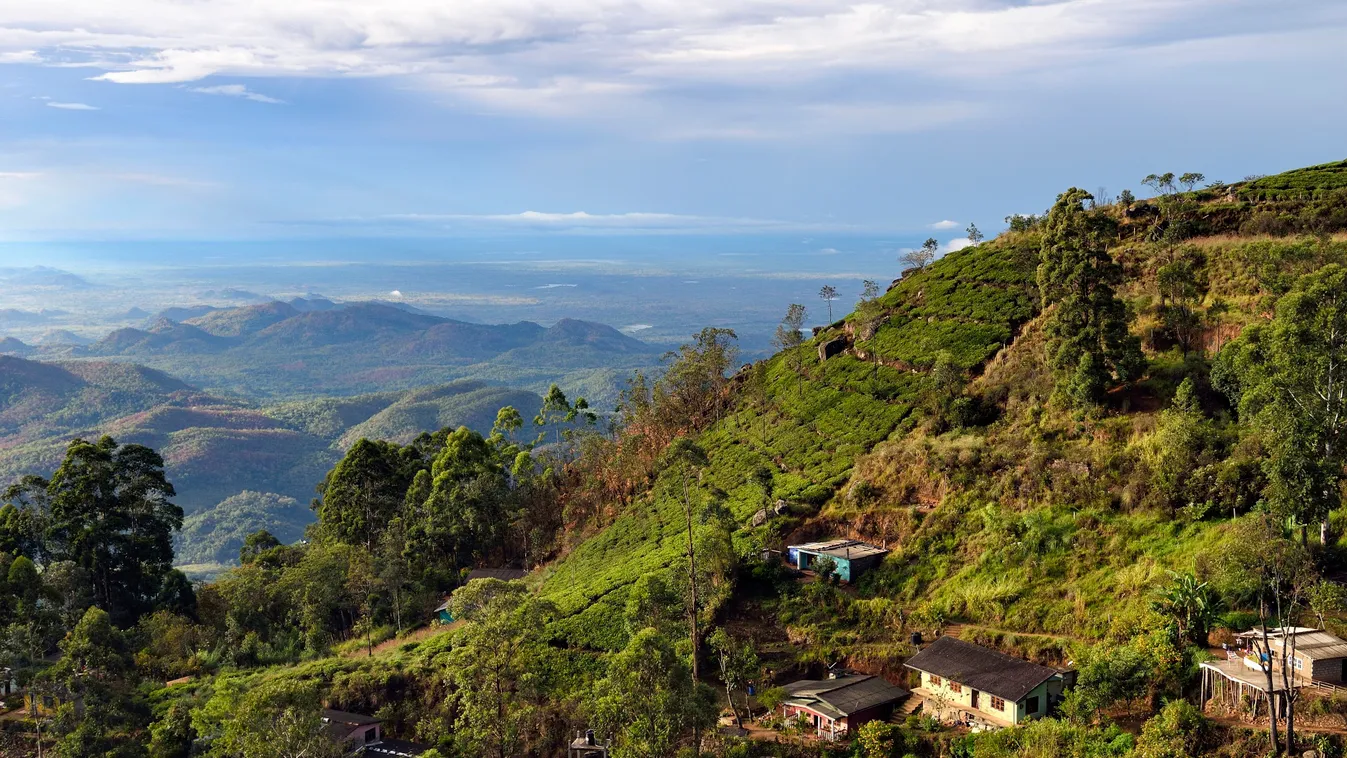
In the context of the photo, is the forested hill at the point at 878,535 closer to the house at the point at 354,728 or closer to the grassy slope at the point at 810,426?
the grassy slope at the point at 810,426

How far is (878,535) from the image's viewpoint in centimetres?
3469

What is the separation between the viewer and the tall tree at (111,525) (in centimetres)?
4784

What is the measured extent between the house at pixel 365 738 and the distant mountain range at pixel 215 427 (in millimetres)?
91713

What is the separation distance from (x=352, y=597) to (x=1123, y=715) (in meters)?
34.7

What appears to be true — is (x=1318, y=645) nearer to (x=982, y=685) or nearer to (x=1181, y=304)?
(x=982, y=685)

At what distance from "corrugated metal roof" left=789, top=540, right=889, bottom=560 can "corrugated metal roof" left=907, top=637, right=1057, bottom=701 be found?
5.53 meters

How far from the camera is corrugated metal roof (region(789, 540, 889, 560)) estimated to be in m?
32.9

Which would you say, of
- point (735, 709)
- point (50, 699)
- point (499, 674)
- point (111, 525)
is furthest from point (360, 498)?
point (735, 709)

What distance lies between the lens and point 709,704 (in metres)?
23.9

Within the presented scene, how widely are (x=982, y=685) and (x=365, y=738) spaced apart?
66.9 feet

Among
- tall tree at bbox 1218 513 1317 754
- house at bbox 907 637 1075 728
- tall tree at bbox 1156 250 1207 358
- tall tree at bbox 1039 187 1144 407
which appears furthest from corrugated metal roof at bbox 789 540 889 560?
tall tree at bbox 1156 250 1207 358

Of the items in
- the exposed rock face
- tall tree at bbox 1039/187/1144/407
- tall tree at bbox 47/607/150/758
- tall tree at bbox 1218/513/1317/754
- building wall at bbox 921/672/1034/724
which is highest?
tall tree at bbox 1039/187/1144/407

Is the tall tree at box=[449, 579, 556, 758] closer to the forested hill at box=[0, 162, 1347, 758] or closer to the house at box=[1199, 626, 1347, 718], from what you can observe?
the forested hill at box=[0, 162, 1347, 758]

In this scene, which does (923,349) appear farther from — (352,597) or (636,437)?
(352,597)
